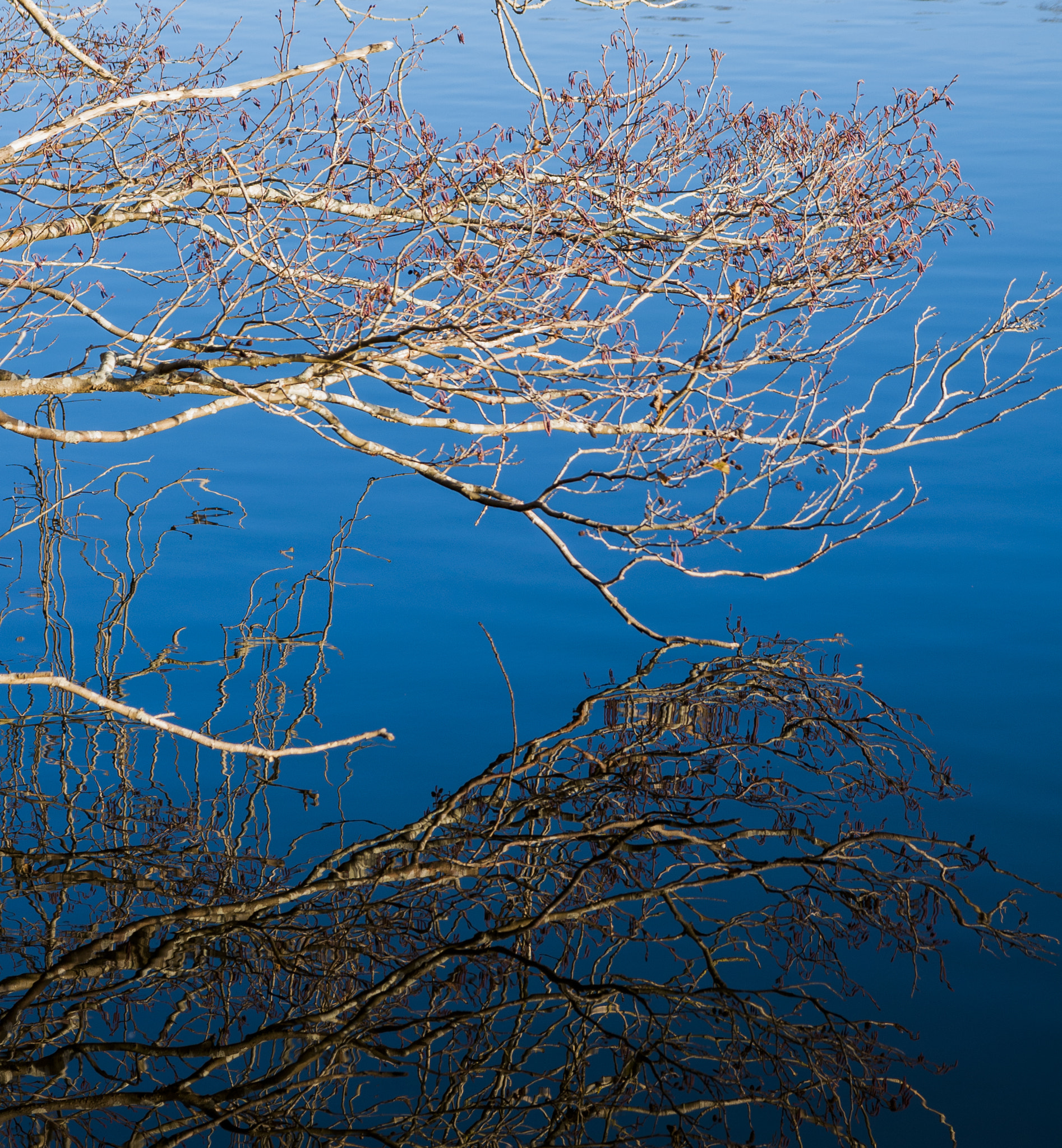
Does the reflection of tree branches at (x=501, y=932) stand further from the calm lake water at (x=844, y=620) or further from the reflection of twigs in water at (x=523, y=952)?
the calm lake water at (x=844, y=620)

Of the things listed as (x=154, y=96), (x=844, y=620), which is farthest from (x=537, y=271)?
(x=844, y=620)

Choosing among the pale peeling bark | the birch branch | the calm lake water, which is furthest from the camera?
the pale peeling bark

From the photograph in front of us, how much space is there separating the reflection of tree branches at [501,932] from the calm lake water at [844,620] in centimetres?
19

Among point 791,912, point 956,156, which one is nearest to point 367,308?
point 791,912

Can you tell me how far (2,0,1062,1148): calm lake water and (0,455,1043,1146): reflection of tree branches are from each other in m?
0.19

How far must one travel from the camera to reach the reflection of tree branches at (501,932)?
143 inches

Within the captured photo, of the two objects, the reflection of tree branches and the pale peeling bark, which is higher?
the pale peeling bark

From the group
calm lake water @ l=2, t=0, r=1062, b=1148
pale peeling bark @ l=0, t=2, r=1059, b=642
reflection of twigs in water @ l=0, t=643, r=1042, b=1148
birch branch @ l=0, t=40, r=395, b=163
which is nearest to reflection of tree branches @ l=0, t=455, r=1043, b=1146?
reflection of twigs in water @ l=0, t=643, r=1042, b=1148

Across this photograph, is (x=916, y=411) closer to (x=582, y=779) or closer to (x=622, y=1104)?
(x=582, y=779)

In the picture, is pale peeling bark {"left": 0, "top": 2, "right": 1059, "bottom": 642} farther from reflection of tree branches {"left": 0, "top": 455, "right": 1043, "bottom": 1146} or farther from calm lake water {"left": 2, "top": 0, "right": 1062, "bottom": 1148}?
reflection of tree branches {"left": 0, "top": 455, "right": 1043, "bottom": 1146}

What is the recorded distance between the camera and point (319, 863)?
4770mm

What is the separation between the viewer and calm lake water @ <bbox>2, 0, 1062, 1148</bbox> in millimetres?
4078

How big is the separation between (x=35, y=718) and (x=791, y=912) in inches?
131

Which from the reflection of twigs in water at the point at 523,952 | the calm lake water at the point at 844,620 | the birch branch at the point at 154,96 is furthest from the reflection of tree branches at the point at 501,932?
the birch branch at the point at 154,96
